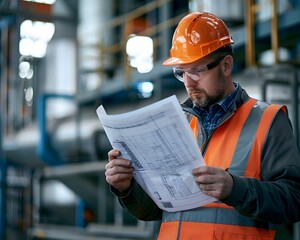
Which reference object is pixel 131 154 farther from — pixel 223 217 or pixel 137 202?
pixel 223 217

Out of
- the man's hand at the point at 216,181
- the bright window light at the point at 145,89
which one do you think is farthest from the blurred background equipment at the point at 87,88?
the man's hand at the point at 216,181

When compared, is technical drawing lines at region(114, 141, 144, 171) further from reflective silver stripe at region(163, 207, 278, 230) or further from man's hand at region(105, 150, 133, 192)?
reflective silver stripe at region(163, 207, 278, 230)

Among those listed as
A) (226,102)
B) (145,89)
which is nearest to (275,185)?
(226,102)

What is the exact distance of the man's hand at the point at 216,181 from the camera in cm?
191

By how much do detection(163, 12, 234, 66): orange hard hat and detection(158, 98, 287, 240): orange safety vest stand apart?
0.82 feet

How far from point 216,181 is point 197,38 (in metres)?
0.64

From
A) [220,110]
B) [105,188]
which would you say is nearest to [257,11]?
[105,188]

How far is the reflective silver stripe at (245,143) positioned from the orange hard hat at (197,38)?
0.93ft

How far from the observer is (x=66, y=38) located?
1015 centimetres

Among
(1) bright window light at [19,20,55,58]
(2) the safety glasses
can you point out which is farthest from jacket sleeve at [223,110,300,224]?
(1) bright window light at [19,20,55,58]

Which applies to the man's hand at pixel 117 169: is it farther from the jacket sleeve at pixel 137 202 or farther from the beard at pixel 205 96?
the beard at pixel 205 96

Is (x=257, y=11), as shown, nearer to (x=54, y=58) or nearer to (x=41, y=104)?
(x=41, y=104)

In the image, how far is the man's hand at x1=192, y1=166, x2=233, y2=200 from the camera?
191cm

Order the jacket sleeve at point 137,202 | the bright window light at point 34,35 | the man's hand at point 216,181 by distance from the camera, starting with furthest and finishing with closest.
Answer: the bright window light at point 34,35, the jacket sleeve at point 137,202, the man's hand at point 216,181
